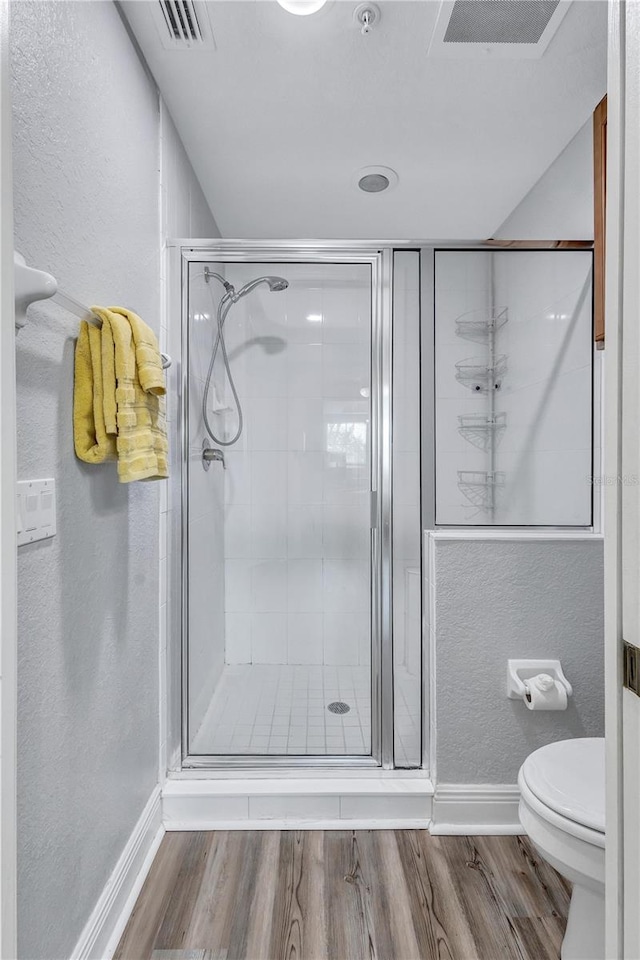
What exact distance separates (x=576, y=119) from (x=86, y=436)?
81.1 inches

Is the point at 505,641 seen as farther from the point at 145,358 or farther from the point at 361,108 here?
the point at 361,108

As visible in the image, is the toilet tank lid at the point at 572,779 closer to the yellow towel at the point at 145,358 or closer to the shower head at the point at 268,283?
the yellow towel at the point at 145,358

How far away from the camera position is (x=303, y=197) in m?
2.55

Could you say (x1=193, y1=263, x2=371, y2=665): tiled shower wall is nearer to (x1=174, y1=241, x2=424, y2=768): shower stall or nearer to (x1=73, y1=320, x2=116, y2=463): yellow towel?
(x1=174, y1=241, x2=424, y2=768): shower stall

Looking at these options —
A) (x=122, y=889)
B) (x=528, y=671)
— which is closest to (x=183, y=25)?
(x=528, y=671)

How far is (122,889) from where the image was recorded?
1438mm

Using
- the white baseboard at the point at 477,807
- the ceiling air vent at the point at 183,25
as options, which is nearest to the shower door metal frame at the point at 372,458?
the white baseboard at the point at 477,807

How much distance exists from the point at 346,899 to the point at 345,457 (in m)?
1.33

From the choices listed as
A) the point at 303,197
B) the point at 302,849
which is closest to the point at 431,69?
the point at 303,197

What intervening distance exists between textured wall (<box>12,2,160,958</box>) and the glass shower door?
306 mm

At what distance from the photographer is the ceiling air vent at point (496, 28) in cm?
148

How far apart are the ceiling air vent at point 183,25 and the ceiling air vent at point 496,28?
0.67 metres

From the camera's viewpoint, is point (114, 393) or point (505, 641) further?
point (505, 641)

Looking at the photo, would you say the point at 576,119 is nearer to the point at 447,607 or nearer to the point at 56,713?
the point at 447,607
